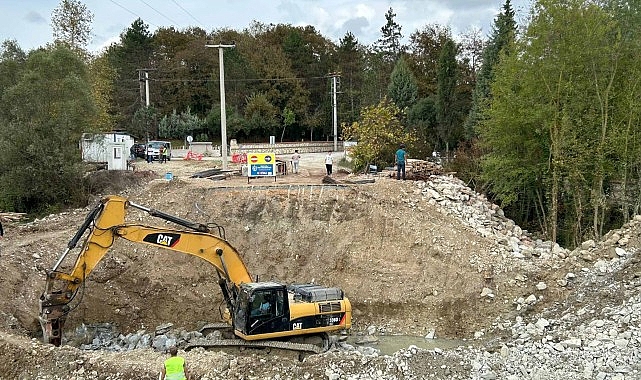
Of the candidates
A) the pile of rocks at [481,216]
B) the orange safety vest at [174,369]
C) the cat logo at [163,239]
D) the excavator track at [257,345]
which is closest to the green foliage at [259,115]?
the pile of rocks at [481,216]

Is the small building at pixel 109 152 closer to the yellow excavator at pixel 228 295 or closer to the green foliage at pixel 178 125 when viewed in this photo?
the yellow excavator at pixel 228 295

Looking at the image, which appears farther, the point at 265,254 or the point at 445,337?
the point at 265,254

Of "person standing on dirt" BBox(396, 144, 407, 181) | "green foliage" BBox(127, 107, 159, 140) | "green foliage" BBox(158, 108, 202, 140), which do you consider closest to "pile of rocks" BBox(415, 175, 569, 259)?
"person standing on dirt" BBox(396, 144, 407, 181)

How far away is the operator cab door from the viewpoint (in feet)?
37.0

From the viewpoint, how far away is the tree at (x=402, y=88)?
38.6m

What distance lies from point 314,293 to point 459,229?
716cm

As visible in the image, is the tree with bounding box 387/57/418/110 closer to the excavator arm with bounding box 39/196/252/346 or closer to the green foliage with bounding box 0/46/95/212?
Result: the green foliage with bounding box 0/46/95/212

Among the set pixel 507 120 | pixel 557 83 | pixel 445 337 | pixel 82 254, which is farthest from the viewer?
pixel 507 120

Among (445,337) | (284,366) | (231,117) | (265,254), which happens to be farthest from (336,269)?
(231,117)

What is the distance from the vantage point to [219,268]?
12062 millimetres

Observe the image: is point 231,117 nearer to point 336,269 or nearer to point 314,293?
point 336,269

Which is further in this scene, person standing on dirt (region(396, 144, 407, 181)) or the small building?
the small building

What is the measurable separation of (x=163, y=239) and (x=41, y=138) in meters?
12.4

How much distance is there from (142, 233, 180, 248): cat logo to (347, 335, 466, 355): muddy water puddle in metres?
4.72
